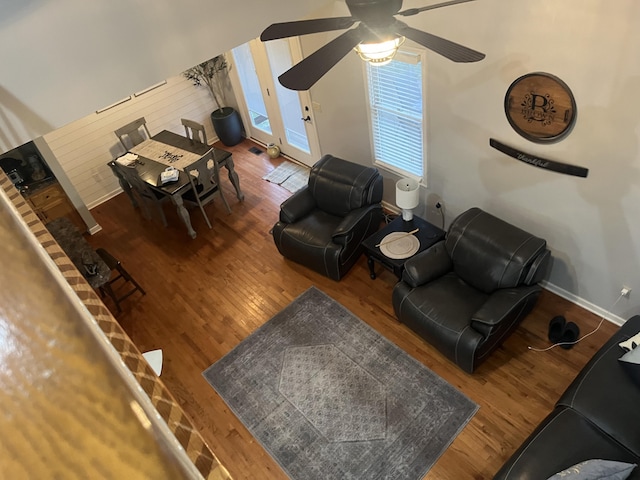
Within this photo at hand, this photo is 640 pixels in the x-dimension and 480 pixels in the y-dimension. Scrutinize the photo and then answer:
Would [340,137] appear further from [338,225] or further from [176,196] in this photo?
[176,196]

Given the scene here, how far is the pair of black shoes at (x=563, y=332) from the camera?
3869 mm

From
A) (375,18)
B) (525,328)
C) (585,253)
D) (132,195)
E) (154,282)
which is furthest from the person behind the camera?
(132,195)

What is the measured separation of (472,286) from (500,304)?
0.45 meters

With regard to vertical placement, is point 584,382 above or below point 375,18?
below

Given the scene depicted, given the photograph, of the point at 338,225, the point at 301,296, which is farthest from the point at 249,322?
the point at 338,225

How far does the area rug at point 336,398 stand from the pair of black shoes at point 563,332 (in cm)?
97

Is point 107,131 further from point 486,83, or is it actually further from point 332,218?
point 486,83

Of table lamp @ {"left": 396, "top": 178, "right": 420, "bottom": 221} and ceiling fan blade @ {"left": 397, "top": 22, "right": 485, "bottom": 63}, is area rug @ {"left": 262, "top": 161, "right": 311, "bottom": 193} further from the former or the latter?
ceiling fan blade @ {"left": 397, "top": 22, "right": 485, "bottom": 63}

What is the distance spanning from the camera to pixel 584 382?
3.11 m

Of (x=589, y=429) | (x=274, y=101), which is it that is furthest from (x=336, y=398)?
(x=274, y=101)

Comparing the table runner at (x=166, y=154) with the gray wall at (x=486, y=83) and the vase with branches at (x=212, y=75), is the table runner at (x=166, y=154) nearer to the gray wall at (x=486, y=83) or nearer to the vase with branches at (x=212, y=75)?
the vase with branches at (x=212, y=75)

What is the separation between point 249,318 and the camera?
4.71m

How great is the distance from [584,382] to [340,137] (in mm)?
3661

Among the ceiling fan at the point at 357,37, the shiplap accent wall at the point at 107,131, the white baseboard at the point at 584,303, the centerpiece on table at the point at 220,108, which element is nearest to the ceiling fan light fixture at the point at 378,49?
the ceiling fan at the point at 357,37
